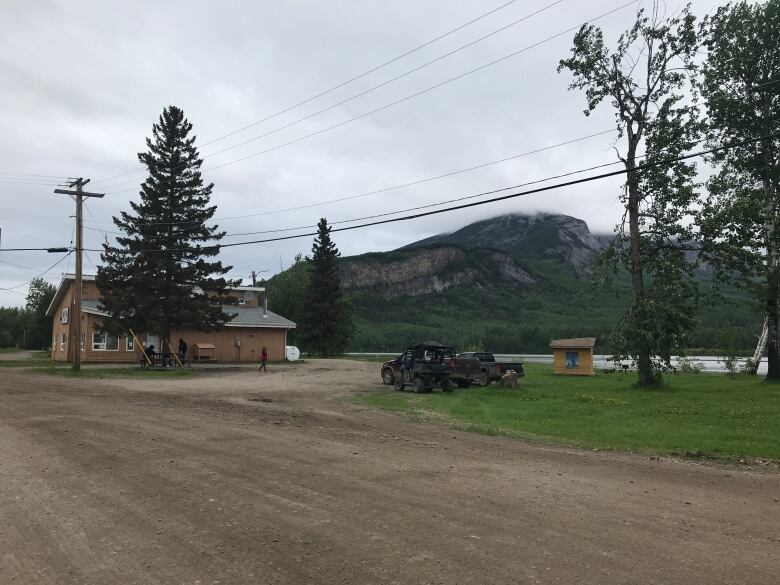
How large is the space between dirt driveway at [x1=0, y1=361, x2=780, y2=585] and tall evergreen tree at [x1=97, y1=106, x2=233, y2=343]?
86.4ft

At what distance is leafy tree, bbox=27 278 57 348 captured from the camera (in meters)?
86.1

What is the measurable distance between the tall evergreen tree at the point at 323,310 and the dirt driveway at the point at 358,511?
50271mm

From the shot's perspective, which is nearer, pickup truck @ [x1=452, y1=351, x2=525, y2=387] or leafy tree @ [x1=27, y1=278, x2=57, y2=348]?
pickup truck @ [x1=452, y1=351, x2=525, y2=387]

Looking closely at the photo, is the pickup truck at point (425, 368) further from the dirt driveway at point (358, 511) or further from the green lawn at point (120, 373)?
the green lawn at point (120, 373)

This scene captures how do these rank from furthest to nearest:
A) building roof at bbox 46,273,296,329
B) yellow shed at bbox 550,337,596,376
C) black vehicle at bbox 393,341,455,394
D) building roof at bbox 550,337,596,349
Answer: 1. building roof at bbox 46,273,296,329
2. yellow shed at bbox 550,337,596,376
3. building roof at bbox 550,337,596,349
4. black vehicle at bbox 393,341,455,394

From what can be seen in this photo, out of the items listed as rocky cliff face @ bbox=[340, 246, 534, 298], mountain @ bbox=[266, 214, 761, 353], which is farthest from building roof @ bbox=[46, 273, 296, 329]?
rocky cliff face @ bbox=[340, 246, 534, 298]

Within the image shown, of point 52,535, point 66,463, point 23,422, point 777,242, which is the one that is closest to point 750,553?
point 52,535

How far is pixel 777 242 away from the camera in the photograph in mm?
30328

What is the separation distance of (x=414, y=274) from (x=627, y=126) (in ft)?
519

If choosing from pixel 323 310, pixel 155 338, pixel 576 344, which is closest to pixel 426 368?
pixel 576 344

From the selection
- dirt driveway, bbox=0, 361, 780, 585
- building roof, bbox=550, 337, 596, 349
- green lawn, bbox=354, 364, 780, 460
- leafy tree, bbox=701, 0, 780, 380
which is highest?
leafy tree, bbox=701, 0, 780, 380

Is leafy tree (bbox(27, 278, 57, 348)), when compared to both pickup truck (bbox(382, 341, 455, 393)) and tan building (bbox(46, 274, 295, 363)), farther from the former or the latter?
pickup truck (bbox(382, 341, 455, 393))

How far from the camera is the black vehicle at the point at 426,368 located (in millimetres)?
24703

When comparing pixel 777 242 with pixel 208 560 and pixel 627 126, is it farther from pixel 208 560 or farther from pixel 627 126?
pixel 208 560
